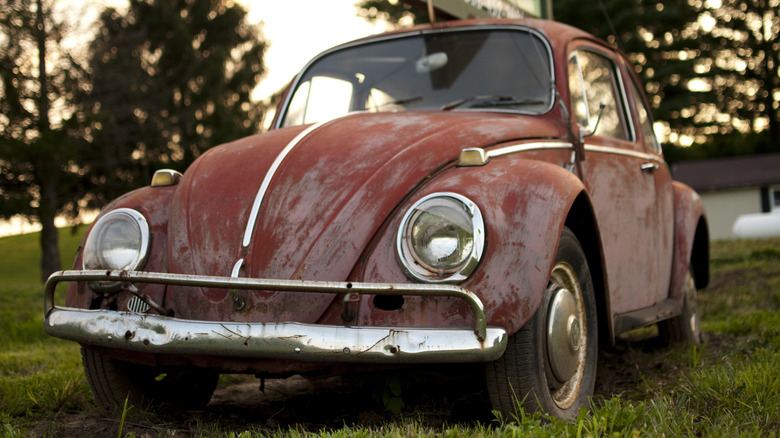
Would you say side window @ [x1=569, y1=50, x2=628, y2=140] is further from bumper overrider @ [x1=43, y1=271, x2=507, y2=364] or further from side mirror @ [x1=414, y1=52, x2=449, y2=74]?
bumper overrider @ [x1=43, y1=271, x2=507, y2=364]

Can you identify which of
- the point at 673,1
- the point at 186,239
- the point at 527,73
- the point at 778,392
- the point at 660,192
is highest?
the point at 673,1

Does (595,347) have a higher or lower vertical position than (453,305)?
lower

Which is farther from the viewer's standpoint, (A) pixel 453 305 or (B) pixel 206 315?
(B) pixel 206 315

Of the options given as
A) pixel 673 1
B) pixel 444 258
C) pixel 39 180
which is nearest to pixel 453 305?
pixel 444 258

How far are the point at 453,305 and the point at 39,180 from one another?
14.6 m

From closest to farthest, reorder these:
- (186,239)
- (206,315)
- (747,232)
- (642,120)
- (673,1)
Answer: (206,315)
(186,239)
(642,120)
(747,232)
(673,1)

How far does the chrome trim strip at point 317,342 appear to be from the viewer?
2158mm

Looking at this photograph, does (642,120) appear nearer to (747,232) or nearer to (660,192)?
(660,192)

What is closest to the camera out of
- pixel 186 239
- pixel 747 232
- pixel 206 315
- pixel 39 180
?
pixel 206 315

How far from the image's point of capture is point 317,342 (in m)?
2.19

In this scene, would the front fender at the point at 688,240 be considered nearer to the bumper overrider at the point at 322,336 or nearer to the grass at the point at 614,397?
the grass at the point at 614,397

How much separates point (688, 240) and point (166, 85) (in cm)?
1829

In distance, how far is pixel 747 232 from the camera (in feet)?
74.4

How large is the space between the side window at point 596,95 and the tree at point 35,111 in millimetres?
11814
